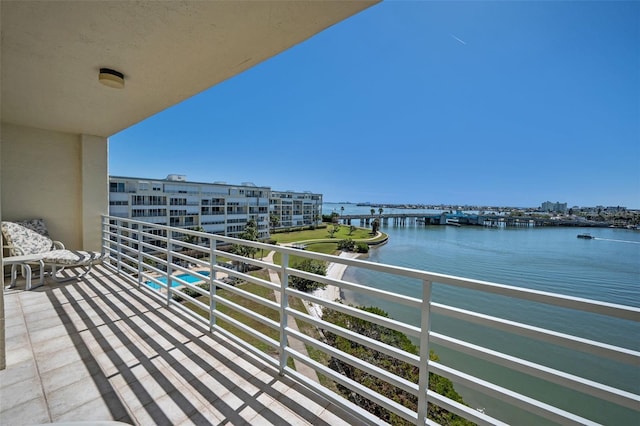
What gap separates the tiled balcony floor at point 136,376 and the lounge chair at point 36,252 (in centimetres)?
75

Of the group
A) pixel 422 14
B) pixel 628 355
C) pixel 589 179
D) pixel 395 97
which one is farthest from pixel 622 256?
pixel 628 355

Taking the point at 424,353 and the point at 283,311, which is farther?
the point at 283,311

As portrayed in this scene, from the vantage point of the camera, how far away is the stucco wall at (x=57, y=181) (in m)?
3.83

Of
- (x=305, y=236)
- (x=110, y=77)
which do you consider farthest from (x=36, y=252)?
(x=305, y=236)

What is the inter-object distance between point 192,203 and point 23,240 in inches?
1086

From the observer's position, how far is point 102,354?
75.7 inches

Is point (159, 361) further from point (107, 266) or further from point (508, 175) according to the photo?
point (508, 175)

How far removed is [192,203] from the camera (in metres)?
29.0

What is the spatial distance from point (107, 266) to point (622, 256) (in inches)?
1702

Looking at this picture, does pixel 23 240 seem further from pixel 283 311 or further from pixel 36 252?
pixel 283 311

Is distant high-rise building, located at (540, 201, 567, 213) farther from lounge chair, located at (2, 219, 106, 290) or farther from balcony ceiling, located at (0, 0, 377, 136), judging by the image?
lounge chair, located at (2, 219, 106, 290)

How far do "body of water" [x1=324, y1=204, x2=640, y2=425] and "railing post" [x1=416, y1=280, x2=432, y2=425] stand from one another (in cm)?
72

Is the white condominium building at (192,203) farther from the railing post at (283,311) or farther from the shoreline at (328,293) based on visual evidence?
the railing post at (283,311)

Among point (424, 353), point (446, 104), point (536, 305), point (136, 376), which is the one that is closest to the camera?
point (424, 353)
